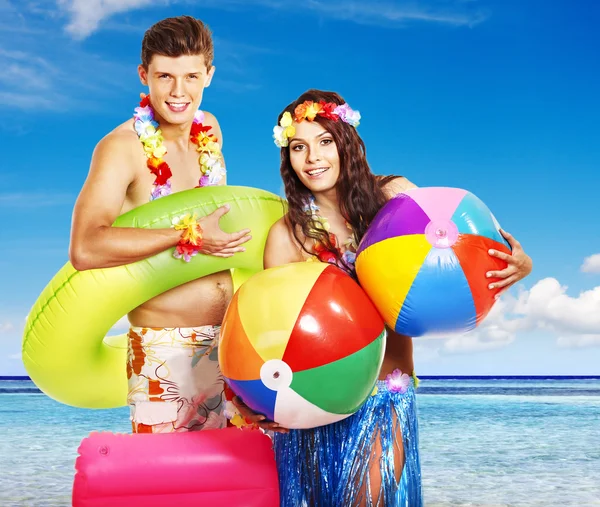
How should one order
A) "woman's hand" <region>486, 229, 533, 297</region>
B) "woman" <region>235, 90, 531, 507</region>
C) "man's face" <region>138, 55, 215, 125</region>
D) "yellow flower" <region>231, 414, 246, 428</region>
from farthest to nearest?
"man's face" <region>138, 55, 215, 125</region>, "yellow flower" <region>231, 414, 246, 428</region>, "woman" <region>235, 90, 531, 507</region>, "woman's hand" <region>486, 229, 533, 297</region>

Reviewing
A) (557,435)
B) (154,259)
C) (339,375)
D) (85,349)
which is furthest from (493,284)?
(557,435)

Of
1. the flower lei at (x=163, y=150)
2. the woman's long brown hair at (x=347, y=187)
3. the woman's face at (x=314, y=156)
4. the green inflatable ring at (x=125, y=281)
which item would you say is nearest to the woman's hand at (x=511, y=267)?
the woman's long brown hair at (x=347, y=187)

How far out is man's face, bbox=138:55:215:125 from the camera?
2.69m

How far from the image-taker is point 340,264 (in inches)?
95.5

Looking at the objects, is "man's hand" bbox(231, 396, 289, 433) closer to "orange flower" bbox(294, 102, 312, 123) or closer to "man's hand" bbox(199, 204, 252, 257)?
"man's hand" bbox(199, 204, 252, 257)

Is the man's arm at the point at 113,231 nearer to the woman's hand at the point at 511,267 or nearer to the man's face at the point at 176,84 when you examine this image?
the man's face at the point at 176,84

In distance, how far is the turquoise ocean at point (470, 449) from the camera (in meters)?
5.92

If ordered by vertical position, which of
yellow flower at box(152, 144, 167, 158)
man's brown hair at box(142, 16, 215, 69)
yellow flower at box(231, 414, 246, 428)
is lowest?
yellow flower at box(231, 414, 246, 428)

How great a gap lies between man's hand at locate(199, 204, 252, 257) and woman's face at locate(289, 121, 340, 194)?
0.32 meters

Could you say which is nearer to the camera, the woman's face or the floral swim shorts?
the woman's face

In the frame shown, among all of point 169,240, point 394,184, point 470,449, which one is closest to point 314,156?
point 394,184

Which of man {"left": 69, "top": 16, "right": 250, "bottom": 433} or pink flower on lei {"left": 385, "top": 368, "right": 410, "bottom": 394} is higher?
man {"left": 69, "top": 16, "right": 250, "bottom": 433}

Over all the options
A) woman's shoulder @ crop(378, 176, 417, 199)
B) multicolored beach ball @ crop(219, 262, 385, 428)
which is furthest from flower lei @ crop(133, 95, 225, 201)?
multicolored beach ball @ crop(219, 262, 385, 428)

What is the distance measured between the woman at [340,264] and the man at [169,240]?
29 cm
